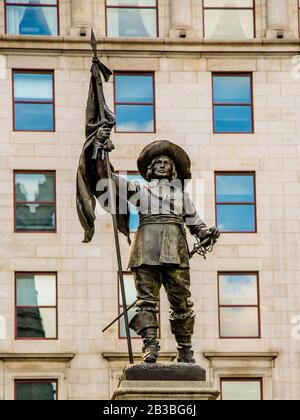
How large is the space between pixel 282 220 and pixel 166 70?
6.06m

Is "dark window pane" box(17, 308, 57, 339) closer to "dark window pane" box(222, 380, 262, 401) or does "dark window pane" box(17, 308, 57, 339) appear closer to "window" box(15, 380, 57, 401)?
"window" box(15, 380, 57, 401)

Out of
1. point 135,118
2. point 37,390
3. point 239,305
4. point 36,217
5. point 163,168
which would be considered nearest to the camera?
point 163,168

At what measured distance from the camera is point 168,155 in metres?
27.0

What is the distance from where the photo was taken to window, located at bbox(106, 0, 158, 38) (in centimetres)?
5878

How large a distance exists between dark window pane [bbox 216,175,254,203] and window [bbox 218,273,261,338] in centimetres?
249

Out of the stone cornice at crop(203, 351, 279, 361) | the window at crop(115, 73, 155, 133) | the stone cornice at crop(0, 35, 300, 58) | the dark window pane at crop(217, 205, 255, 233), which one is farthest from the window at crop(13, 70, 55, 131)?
the stone cornice at crop(203, 351, 279, 361)

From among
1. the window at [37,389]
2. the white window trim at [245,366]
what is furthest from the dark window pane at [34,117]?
the white window trim at [245,366]

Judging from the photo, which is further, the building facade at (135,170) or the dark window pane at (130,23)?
the dark window pane at (130,23)

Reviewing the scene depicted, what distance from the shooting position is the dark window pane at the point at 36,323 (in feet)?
186

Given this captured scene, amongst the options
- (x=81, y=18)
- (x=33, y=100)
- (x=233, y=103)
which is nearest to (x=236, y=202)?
(x=233, y=103)

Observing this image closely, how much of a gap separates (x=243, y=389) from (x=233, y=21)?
1187cm

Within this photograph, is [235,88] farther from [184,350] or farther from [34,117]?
[184,350]

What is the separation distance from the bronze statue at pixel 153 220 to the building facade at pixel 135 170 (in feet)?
94.6

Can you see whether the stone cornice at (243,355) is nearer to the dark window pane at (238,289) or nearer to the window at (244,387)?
the window at (244,387)
